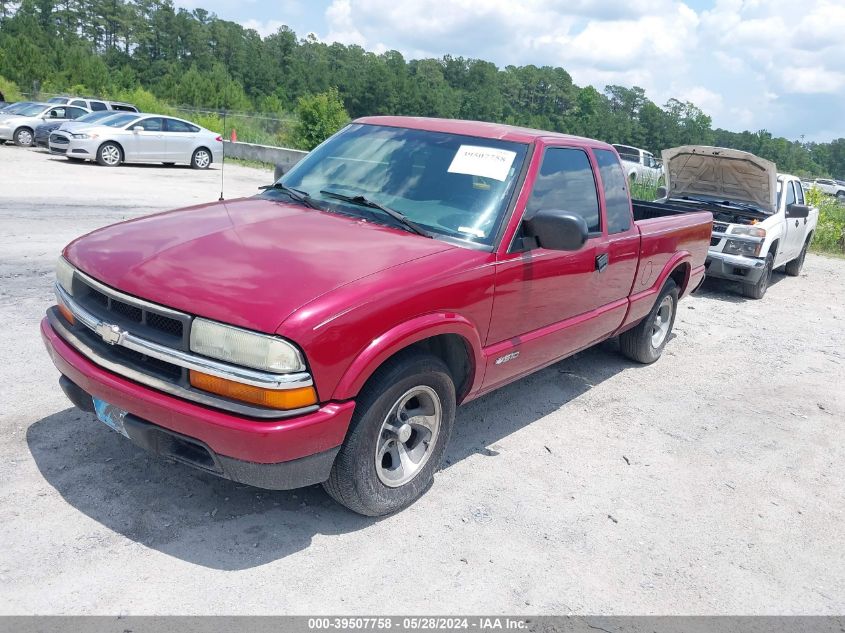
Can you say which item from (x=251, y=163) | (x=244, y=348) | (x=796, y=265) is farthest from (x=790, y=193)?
(x=251, y=163)

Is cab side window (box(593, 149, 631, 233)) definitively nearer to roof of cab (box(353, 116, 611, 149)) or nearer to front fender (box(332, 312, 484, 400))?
roof of cab (box(353, 116, 611, 149))

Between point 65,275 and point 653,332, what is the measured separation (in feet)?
16.4

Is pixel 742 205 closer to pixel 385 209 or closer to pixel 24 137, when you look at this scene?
pixel 385 209

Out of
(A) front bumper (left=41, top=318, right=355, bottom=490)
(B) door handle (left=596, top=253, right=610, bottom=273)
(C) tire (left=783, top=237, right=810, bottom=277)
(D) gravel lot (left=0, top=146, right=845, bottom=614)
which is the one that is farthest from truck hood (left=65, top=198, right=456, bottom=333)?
(C) tire (left=783, top=237, right=810, bottom=277)

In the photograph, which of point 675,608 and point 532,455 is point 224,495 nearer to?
point 532,455

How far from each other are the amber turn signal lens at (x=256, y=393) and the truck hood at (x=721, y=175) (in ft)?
28.9

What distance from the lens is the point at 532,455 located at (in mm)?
4664

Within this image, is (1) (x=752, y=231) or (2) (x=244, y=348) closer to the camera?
(2) (x=244, y=348)

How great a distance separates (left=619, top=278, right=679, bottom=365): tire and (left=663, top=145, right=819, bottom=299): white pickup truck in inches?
148

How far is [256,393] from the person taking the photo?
2988mm

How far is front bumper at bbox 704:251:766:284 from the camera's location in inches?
394

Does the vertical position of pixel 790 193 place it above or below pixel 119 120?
above

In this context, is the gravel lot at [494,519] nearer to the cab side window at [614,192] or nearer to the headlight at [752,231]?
the cab side window at [614,192]

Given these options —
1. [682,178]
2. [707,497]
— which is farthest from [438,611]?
[682,178]
